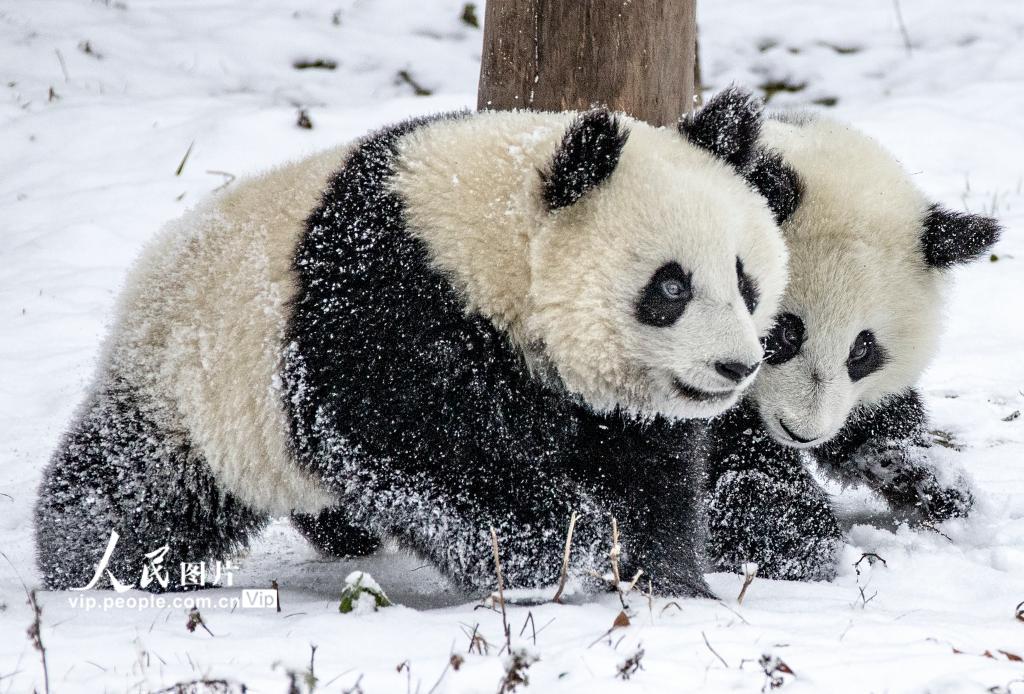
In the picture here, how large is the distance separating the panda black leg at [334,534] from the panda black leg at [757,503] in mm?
1369

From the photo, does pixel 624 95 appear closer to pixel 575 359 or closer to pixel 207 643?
pixel 575 359

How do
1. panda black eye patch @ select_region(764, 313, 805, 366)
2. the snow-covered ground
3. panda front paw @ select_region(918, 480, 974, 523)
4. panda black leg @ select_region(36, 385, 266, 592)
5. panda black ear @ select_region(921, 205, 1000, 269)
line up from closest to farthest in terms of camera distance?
1. the snow-covered ground
2. panda black leg @ select_region(36, 385, 266, 592)
3. panda black eye patch @ select_region(764, 313, 805, 366)
4. panda black ear @ select_region(921, 205, 1000, 269)
5. panda front paw @ select_region(918, 480, 974, 523)

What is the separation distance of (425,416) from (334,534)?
134 cm

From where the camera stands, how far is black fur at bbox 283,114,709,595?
3.21m

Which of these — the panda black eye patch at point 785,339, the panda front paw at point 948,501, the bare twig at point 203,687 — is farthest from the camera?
the panda front paw at point 948,501

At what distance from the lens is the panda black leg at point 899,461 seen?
4.61 meters

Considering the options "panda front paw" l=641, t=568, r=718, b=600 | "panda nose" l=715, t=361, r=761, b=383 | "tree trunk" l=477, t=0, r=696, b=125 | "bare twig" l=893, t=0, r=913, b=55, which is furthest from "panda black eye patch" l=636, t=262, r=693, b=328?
"bare twig" l=893, t=0, r=913, b=55

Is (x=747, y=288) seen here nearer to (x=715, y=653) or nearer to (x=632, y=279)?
(x=632, y=279)

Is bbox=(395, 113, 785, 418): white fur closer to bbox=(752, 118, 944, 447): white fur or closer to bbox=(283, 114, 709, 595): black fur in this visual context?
bbox=(283, 114, 709, 595): black fur

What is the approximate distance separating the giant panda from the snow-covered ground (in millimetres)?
289

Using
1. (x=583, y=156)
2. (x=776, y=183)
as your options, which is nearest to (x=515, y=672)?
(x=583, y=156)

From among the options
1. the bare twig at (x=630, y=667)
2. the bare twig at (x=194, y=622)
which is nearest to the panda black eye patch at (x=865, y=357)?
the bare twig at (x=630, y=667)

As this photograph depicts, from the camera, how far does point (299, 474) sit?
11.4 ft

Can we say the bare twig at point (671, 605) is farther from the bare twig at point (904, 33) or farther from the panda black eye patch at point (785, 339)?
the bare twig at point (904, 33)
